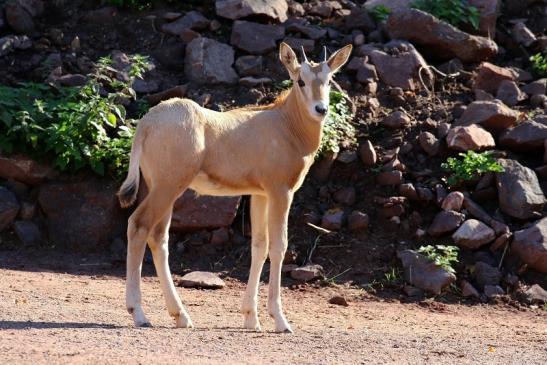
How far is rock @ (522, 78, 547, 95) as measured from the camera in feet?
50.6

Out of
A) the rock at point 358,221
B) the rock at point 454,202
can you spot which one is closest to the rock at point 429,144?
the rock at point 454,202

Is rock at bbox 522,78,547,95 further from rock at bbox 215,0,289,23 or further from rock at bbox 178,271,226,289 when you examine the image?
rock at bbox 178,271,226,289

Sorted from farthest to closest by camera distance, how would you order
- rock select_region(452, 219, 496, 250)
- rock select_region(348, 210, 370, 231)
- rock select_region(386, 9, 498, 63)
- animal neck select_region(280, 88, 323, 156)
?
rock select_region(386, 9, 498, 63), rock select_region(348, 210, 370, 231), rock select_region(452, 219, 496, 250), animal neck select_region(280, 88, 323, 156)

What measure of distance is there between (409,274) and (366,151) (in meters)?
2.07

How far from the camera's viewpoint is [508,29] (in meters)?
17.0

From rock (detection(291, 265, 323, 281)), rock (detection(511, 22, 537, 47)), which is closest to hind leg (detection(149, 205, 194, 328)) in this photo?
rock (detection(291, 265, 323, 281))

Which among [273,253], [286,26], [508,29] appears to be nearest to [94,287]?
[273,253]

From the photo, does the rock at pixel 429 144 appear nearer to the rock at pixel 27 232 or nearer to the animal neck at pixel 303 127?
the animal neck at pixel 303 127

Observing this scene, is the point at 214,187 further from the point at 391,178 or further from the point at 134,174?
the point at 391,178

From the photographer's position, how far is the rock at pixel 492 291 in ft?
40.2

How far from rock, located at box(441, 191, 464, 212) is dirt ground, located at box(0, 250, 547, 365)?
1.55 metres

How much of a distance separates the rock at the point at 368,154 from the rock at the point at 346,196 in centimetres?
48

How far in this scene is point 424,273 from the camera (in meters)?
12.5

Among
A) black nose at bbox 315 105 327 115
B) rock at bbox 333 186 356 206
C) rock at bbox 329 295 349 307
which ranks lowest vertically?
rock at bbox 329 295 349 307
